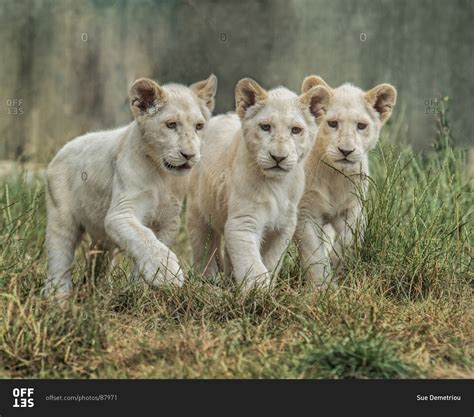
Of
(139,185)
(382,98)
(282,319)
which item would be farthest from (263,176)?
(382,98)

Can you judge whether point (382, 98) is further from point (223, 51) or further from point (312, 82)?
point (223, 51)

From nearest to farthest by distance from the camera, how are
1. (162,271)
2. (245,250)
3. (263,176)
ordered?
1. (162,271)
2. (245,250)
3. (263,176)

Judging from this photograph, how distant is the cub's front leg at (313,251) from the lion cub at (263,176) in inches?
8.5

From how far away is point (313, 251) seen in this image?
6535mm

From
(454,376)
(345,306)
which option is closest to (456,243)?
(345,306)

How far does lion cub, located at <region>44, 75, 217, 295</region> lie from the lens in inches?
234

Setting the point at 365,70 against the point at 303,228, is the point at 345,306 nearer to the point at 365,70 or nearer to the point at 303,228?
the point at 303,228

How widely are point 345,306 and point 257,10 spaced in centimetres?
508

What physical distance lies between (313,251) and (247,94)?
116cm

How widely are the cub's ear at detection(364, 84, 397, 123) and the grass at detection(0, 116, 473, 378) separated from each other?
0.33 meters
